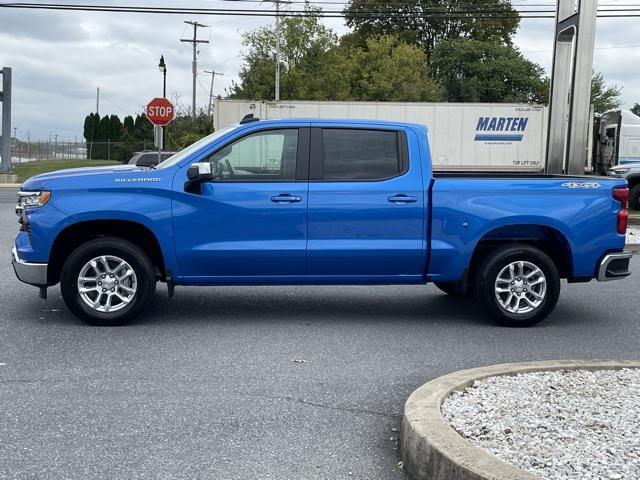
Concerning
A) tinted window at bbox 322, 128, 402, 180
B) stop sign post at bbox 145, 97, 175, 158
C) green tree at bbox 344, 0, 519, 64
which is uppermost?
green tree at bbox 344, 0, 519, 64

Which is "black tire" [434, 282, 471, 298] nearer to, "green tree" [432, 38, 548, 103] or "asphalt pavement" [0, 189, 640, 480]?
"asphalt pavement" [0, 189, 640, 480]

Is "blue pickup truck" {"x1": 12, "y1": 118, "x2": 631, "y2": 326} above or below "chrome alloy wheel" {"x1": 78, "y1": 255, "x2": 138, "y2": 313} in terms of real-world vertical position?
above

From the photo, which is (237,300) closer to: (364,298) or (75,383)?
(364,298)

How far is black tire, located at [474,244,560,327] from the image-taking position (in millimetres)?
7699

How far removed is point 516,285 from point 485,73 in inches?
2268

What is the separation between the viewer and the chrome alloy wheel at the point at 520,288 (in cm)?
774

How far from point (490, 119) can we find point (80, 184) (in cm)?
2576

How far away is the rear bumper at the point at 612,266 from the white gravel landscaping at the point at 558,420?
2509 mm

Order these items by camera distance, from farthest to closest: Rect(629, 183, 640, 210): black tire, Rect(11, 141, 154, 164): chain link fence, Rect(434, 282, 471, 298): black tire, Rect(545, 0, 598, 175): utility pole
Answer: Rect(11, 141, 154, 164): chain link fence
Rect(629, 183, 640, 210): black tire
Rect(545, 0, 598, 175): utility pole
Rect(434, 282, 471, 298): black tire

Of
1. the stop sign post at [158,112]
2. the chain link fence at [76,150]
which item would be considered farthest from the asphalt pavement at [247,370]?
the chain link fence at [76,150]

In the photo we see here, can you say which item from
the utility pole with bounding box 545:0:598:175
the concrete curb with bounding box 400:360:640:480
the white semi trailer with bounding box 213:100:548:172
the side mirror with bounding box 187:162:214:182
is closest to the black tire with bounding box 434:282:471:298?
the side mirror with bounding box 187:162:214:182

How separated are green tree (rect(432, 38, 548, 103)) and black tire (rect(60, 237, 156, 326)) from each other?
57.3m

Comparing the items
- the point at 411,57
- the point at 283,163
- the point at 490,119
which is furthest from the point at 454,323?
the point at 411,57

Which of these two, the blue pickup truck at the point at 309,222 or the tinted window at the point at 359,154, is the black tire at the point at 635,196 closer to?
the blue pickup truck at the point at 309,222
